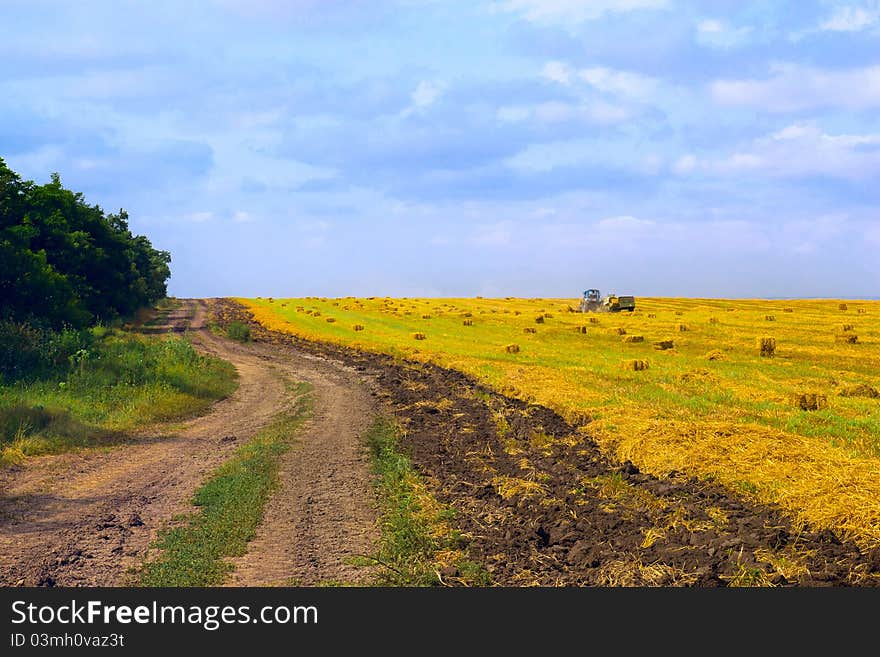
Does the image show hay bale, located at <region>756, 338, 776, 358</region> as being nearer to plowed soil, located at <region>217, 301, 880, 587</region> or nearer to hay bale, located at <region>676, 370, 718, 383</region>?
hay bale, located at <region>676, 370, 718, 383</region>

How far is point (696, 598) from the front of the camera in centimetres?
685

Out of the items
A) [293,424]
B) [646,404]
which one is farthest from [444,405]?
[646,404]

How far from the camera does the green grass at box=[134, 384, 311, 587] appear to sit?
8.02 meters

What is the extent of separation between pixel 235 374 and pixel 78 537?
64.7ft

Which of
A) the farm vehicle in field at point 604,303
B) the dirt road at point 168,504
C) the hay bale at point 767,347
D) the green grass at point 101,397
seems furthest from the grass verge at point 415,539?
the farm vehicle in field at point 604,303

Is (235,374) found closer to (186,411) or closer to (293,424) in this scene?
(186,411)

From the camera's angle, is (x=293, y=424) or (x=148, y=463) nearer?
(x=148, y=463)

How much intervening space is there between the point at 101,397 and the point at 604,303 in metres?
51.2

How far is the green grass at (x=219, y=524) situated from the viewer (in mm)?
8023

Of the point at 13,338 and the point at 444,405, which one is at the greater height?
the point at 13,338

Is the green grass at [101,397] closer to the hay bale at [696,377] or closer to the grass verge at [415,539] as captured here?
the grass verge at [415,539]

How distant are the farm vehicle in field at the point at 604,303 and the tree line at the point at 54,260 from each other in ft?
133

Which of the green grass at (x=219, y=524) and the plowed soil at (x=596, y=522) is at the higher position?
the plowed soil at (x=596, y=522)

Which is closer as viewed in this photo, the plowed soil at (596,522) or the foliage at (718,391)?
the plowed soil at (596,522)
